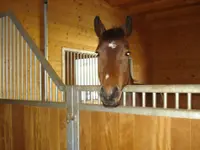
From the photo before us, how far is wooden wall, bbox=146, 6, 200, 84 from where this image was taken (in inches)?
178

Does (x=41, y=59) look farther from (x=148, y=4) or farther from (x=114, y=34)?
(x=148, y=4)

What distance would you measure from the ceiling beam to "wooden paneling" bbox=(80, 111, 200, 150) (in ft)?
11.9

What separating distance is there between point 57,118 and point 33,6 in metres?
2.02

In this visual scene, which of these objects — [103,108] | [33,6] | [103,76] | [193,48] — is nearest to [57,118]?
[103,108]

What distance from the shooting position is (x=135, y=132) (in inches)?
41.8

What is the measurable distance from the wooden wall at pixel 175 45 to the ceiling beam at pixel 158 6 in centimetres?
36

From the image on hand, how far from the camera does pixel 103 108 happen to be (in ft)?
3.85

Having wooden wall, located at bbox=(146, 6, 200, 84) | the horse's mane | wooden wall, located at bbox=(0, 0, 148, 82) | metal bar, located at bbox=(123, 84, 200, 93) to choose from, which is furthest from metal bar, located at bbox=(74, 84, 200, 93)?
wooden wall, located at bbox=(146, 6, 200, 84)

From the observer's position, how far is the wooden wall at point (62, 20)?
9.04 feet

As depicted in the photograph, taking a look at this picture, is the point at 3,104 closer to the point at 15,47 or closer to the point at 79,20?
the point at 15,47

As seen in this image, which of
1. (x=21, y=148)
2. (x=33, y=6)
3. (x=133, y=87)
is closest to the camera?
(x=133, y=87)

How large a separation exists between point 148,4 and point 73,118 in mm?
3709

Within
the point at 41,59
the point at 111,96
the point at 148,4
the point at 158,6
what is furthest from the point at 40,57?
the point at 158,6

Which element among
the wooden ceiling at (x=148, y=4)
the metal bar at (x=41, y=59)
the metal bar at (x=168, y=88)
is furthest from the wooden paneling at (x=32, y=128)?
the wooden ceiling at (x=148, y=4)
